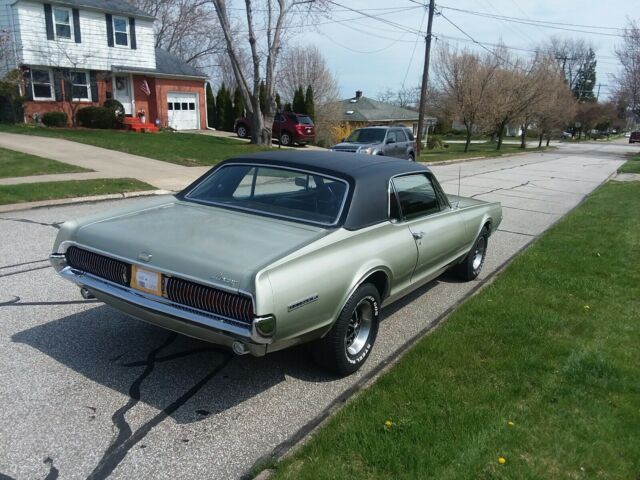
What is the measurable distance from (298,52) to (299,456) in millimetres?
47909

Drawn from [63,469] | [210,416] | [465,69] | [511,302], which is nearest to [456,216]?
[511,302]

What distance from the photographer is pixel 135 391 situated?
3.38 m

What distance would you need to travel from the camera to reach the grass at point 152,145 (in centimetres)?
1781

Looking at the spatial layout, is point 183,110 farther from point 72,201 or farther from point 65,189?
point 72,201

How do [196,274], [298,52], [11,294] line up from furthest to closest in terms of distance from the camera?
[298,52] → [11,294] → [196,274]

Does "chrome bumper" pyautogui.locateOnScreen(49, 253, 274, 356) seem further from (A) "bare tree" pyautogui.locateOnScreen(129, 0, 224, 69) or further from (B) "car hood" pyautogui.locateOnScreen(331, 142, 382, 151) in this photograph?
(A) "bare tree" pyautogui.locateOnScreen(129, 0, 224, 69)

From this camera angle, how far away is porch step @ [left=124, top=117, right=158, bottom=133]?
26.6m

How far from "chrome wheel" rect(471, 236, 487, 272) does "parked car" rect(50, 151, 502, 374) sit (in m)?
1.20

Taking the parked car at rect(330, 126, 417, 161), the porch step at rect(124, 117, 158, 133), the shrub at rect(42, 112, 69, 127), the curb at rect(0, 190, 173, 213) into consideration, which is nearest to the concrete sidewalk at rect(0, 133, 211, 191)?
the curb at rect(0, 190, 173, 213)

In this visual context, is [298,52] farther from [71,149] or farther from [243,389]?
[243,389]

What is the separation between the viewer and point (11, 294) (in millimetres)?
4891

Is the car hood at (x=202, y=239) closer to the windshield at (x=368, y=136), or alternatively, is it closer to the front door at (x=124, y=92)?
the windshield at (x=368, y=136)

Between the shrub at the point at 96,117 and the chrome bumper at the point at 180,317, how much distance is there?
2460 centimetres

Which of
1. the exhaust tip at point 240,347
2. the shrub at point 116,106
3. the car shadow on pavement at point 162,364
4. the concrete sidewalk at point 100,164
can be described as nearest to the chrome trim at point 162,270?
the exhaust tip at point 240,347
